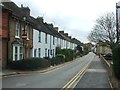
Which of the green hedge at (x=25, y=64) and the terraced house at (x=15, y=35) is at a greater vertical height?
the terraced house at (x=15, y=35)

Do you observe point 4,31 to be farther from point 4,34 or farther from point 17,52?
point 17,52

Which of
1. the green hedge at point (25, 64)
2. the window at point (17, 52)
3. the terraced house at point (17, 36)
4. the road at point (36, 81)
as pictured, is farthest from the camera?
the window at point (17, 52)

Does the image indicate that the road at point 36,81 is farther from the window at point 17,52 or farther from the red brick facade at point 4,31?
the window at point 17,52

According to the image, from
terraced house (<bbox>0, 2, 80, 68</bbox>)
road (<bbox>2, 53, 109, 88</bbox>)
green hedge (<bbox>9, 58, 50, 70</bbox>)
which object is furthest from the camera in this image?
green hedge (<bbox>9, 58, 50, 70</bbox>)

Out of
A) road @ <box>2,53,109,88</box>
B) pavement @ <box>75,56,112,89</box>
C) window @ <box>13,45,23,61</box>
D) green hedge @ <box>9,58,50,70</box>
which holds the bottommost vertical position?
pavement @ <box>75,56,112,89</box>

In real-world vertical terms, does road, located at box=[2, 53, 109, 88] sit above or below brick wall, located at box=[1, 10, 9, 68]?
below

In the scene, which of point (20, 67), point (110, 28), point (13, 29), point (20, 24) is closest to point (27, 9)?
point (20, 24)

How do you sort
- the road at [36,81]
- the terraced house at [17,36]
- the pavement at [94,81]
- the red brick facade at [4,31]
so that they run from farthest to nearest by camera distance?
the terraced house at [17,36] < the red brick facade at [4,31] < the pavement at [94,81] < the road at [36,81]

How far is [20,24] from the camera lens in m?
36.6

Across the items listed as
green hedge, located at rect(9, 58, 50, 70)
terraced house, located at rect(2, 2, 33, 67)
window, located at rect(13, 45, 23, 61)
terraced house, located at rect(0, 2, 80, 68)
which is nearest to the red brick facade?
terraced house, located at rect(0, 2, 80, 68)

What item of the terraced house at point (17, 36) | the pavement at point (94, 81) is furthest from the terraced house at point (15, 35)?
the pavement at point (94, 81)

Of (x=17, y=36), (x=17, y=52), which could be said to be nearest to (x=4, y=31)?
(x=17, y=36)

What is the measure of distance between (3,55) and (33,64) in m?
3.92

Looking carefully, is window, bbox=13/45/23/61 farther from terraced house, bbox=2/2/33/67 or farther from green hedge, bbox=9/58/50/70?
green hedge, bbox=9/58/50/70
